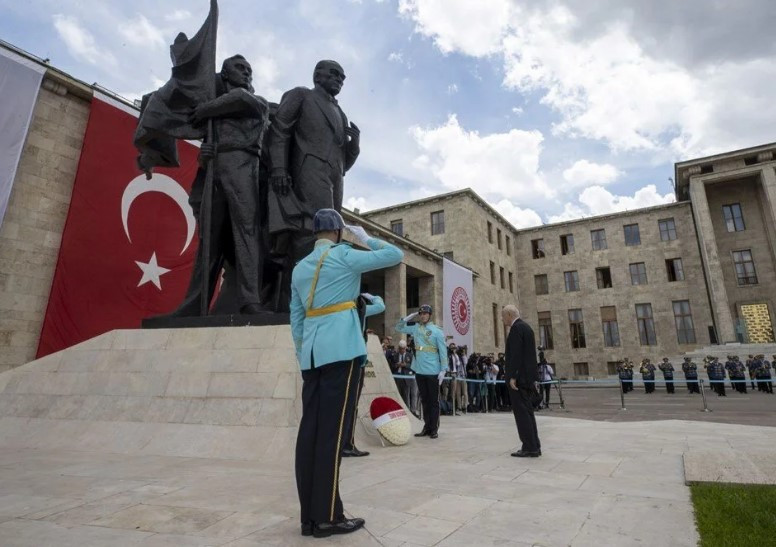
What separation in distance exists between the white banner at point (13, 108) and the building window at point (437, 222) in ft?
79.1

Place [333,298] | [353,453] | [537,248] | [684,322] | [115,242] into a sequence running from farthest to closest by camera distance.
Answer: [537,248] < [684,322] < [115,242] < [353,453] < [333,298]

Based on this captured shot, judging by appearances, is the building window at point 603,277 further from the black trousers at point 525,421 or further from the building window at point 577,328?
the black trousers at point 525,421

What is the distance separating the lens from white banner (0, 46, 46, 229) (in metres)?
10.2

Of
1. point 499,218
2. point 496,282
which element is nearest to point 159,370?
point 496,282

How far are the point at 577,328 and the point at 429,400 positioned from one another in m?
32.6

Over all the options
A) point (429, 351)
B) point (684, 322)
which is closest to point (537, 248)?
point (684, 322)

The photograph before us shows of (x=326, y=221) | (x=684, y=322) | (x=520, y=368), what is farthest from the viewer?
(x=684, y=322)

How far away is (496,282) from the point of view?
108 feet

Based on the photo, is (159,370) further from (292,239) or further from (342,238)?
(342,238)

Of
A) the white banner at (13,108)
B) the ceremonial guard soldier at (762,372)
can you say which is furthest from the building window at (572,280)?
the white banner at (13,108)

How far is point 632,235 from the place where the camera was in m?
34.5

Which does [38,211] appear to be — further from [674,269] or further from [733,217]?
[733,217]

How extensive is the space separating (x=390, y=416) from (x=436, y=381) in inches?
55.7

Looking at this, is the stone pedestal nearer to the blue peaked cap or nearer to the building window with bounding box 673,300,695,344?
the blue peaked cap
